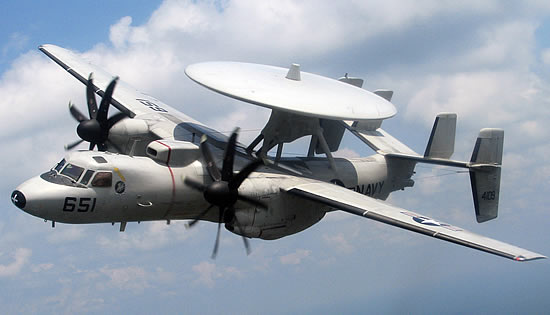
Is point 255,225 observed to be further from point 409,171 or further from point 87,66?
point 87,66

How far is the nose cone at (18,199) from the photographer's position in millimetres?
16906

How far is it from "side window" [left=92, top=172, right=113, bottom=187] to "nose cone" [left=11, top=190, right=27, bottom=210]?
2.30 metres

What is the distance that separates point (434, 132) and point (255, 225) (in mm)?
13829

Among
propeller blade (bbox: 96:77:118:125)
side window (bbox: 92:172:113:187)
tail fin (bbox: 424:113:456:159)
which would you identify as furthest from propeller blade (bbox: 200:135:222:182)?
tail fin (bbox: 424:113:456:159)

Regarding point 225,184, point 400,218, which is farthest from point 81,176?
point 400,218

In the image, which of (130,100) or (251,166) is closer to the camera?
(251,166)

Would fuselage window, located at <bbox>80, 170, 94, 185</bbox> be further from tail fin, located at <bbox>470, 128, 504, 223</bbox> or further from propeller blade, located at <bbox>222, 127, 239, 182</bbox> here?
tail fin, located at <bbox>470, 128, 504, 223</bbox>

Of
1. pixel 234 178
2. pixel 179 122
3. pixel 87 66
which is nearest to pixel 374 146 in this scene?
pixel 179 122

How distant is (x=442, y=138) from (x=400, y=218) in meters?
11.2

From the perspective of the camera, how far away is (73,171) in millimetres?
18016

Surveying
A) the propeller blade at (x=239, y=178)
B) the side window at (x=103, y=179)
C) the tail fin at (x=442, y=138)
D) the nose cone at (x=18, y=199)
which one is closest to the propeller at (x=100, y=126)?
the side window at (x=103, y=179)

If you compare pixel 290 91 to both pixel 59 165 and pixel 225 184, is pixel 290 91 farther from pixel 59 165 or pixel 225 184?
pixel 59 165

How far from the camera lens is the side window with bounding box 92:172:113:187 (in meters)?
17.8

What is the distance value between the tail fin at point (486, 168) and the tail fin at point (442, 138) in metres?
1.68
